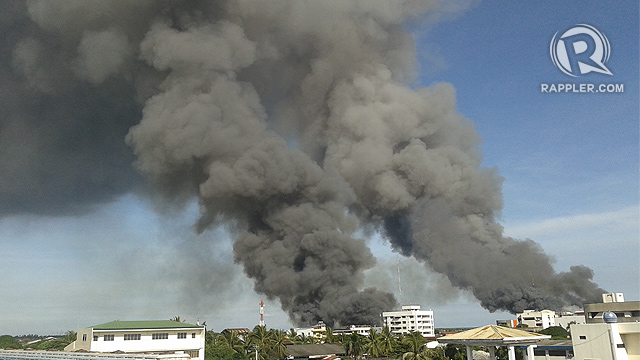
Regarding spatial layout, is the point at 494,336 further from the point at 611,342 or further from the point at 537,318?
the point at 537,318

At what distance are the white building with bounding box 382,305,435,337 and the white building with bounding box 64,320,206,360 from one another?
221 feet

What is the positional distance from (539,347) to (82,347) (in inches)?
1118

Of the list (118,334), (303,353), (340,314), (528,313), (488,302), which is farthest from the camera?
(528,313)

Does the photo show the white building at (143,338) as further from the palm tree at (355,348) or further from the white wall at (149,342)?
the palm tree at (355,348)

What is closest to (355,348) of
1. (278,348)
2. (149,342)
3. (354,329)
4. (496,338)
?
(278,348)

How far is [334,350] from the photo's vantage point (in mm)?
48562

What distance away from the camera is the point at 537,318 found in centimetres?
7144

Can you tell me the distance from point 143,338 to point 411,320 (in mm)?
73067

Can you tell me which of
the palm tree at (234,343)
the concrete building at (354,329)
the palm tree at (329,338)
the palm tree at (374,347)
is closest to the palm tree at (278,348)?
the palm tree at (234,343)

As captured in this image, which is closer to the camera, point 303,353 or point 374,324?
point 303,353

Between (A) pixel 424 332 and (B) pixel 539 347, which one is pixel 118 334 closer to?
(B) pixel 539 347

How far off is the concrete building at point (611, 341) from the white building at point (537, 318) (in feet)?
165

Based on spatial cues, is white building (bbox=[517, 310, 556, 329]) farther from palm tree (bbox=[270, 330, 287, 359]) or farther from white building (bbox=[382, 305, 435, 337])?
palm tree (bbox=[270, 330, 287, 359])

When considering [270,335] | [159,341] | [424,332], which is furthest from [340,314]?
[424,332]
